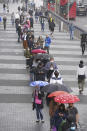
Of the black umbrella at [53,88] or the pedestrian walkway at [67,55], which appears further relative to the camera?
the pedestrian walkway at [67,55]

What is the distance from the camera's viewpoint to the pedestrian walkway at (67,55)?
1907cm

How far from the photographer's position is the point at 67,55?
24.7 metres

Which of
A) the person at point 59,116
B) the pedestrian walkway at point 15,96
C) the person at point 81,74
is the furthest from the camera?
the person at point 81,74

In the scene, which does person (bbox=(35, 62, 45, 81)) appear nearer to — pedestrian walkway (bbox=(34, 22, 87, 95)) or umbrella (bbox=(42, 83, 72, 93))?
pedestrian walkway (bbox=(34, 22, 87, 95))

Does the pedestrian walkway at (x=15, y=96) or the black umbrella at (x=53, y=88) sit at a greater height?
the black umbrella at (x=53, y=88)

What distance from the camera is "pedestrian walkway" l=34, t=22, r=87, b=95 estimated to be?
19070 millimetres

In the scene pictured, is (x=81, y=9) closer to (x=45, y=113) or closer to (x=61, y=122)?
(x=45, y=113)

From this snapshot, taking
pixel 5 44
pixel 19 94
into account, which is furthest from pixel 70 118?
pixel 5 44

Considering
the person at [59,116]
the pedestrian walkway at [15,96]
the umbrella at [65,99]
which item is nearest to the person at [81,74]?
the pedestrian walkway at [15,96]

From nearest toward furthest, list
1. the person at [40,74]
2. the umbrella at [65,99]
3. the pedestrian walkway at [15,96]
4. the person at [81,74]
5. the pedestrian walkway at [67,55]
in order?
the umbrella at [65,99] → the pedestrian walkway at [15,96] → the person at [40,74] → the person at [81,74] → the pedestrian walkway at [67,55]

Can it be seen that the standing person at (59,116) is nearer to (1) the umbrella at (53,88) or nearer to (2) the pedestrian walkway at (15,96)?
(2) the pedestrian walkway at (15,96)

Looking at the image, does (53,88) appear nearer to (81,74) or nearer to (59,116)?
(59,116)

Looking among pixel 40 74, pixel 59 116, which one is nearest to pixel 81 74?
pixel 40 74

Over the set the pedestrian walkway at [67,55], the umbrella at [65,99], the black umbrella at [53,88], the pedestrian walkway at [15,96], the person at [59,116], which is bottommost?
the pedestrian walkway at [67,55]
